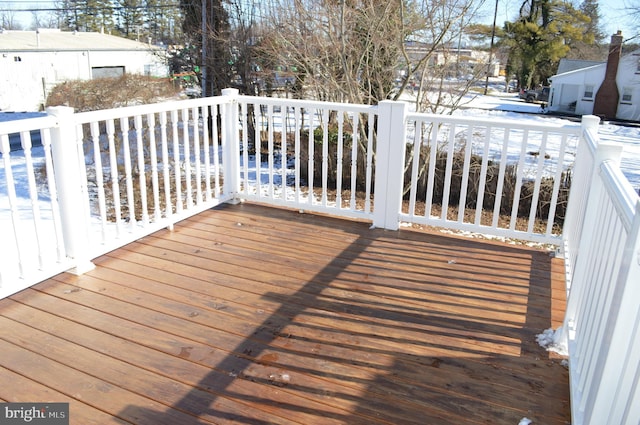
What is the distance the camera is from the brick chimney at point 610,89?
74.2ft

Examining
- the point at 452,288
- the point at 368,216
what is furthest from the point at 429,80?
the point at 452,288

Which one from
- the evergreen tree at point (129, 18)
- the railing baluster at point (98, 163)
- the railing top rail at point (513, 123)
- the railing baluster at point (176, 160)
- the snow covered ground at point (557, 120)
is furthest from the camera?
the evergreen tree at point (129, 18)

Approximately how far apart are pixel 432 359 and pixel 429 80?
237 inches

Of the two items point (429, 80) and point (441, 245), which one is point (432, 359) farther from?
point (429, 80)

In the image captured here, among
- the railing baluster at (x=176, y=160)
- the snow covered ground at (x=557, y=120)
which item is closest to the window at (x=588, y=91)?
the snow covered ground at (x=557, y=120)

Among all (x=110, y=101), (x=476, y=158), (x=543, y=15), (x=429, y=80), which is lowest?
(x=476, y=158)

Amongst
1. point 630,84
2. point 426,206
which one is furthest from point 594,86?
point 426,206

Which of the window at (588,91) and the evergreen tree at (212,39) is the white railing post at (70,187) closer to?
the evergreen tree at (212,39)

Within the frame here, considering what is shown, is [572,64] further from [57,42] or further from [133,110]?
[133,110]

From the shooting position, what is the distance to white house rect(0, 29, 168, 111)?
19.5 meters

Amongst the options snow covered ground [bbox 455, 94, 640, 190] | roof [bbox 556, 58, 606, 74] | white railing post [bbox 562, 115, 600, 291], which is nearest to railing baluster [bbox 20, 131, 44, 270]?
white railing post [bbox 562, 115, 600, 291]

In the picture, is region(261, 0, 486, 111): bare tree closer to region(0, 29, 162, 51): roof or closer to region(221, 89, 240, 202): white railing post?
region(221, 89, 240, 202): white railing post

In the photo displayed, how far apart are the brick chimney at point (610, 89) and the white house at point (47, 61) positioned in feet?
66.8

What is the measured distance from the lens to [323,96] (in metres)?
8.62
